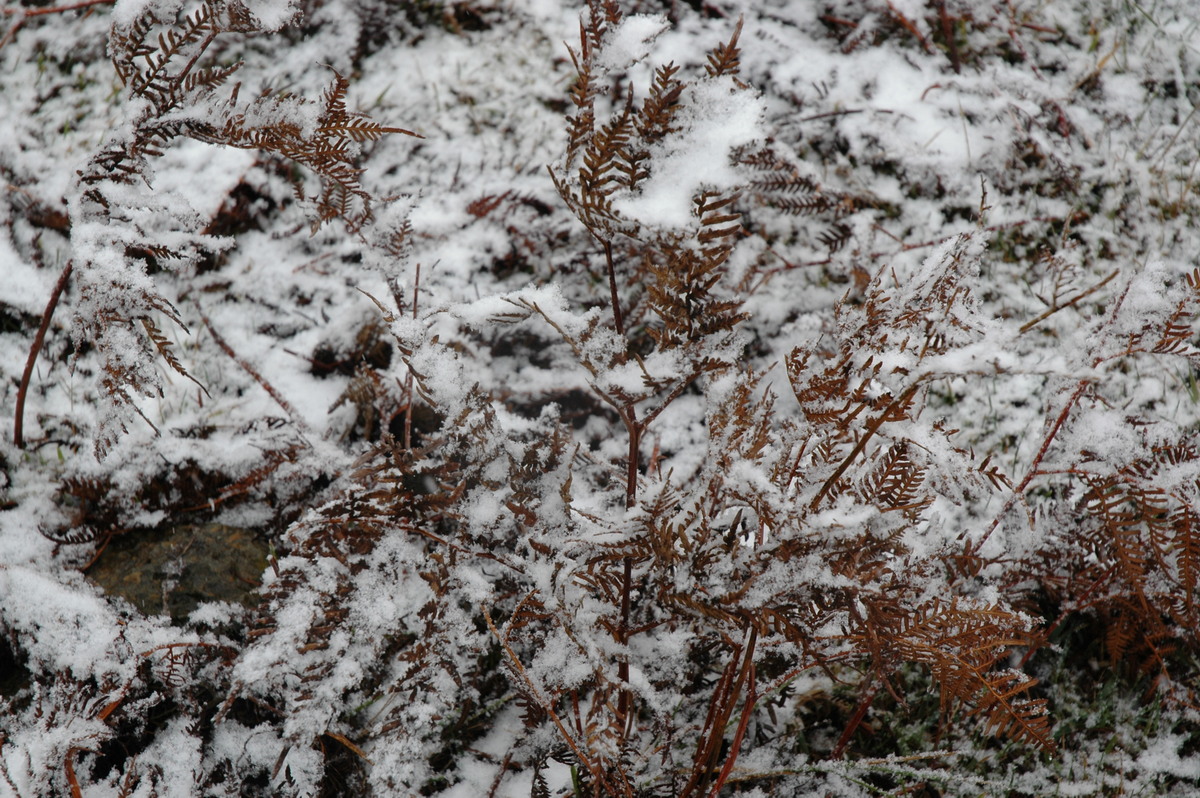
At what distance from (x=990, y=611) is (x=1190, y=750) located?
91 cm

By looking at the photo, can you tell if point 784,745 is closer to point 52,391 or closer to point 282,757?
point 282,757

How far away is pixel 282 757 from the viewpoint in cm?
143

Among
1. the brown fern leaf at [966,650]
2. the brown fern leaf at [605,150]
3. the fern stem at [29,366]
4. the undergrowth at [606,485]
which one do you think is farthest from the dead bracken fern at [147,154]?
the brown fern leaf at [966,650]

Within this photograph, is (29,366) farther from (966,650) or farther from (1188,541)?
(1188,541)

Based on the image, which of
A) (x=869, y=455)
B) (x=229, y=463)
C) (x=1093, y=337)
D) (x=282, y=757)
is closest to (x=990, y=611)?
(x=869, y=455)

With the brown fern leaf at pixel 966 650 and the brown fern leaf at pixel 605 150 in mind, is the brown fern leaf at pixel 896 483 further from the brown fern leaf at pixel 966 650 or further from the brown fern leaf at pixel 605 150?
the brown fern leaf at pixel 605 150

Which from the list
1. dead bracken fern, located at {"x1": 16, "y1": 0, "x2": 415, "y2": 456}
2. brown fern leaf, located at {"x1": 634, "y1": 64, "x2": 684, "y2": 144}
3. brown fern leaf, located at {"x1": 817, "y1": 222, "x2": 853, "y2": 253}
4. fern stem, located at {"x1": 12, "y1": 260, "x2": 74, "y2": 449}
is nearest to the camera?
brown fern leaf, located at {"x1": 634, "y1": 64, "x2": 684, "y2": 144}

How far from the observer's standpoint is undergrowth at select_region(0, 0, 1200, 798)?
1127mm

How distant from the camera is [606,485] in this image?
6.14 feet

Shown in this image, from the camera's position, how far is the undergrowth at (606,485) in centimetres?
113

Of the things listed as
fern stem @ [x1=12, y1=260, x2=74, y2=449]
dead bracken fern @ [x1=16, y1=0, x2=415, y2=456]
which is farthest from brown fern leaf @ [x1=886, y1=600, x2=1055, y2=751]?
fern stem @ [x1=12, y1=260, x2=74, y2=449]

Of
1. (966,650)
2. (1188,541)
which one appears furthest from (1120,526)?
(966,650)

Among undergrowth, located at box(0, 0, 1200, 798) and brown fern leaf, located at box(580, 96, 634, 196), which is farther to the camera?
undergrowth, located at box(0, 0, 1200, 798)

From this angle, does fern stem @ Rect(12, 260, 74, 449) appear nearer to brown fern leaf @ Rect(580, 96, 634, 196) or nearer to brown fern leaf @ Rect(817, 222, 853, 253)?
brown fern leaf @ Rect(580, 96, 634, 196)
